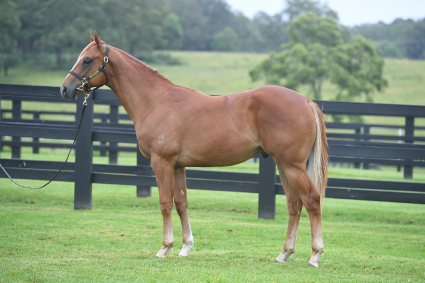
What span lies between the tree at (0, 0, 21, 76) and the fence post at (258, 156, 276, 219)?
47684 mm

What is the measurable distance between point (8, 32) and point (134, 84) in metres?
52.5

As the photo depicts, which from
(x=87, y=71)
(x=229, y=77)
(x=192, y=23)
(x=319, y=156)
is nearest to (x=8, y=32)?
(x=229, y=77)

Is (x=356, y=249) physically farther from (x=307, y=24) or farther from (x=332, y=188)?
(x=307, y=24)

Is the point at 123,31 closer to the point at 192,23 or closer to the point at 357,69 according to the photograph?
the point at 357,69

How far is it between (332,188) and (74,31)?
4552 centimetres

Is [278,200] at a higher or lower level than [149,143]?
lower

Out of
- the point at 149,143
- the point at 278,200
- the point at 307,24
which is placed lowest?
the point at 278,200

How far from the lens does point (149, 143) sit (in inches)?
172

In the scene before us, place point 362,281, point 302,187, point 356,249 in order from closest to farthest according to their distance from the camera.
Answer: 1. point 362,281
2. point 302,187
3. point 356,249

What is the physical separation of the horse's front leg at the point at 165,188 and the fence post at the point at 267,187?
240 cm

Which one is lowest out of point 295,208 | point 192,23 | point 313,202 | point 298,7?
point 295,208

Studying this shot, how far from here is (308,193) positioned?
13.6 ft

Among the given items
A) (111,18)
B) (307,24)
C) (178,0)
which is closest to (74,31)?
(111,18)

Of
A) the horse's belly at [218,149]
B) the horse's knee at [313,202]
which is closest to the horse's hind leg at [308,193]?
the horse's knee at [313,202]
